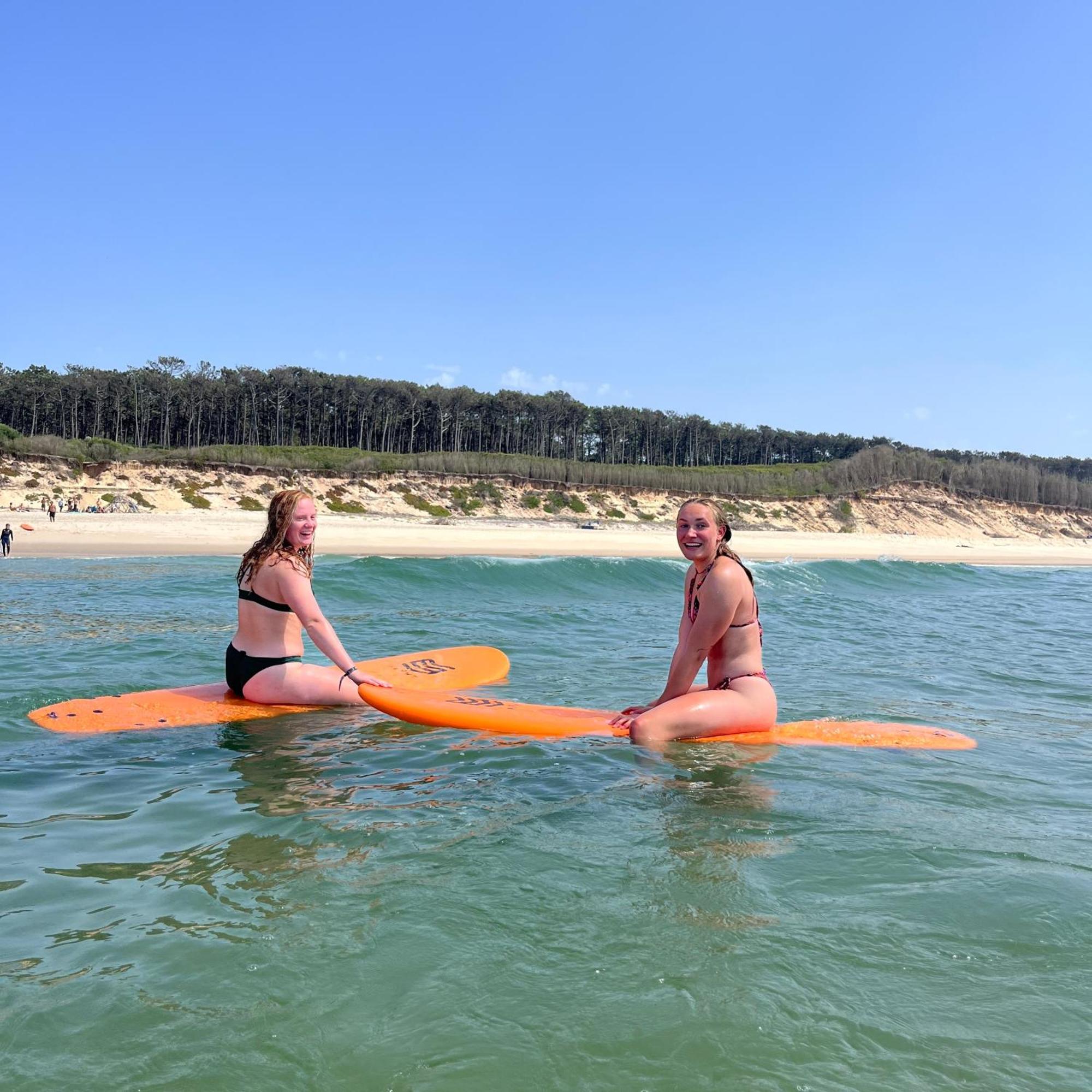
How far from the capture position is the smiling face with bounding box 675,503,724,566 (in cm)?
499

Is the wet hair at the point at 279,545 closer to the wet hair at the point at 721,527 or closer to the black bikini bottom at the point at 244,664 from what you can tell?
the black bikini bottom at the point at 244,664

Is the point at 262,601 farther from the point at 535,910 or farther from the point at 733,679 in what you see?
the point at 535,910

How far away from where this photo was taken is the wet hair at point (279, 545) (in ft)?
18.2

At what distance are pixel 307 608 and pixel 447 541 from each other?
76.7 ft

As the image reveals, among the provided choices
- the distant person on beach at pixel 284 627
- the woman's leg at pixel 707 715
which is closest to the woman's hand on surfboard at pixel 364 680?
the distant person on beach at pixel 284 627

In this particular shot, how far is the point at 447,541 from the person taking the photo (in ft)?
94.5

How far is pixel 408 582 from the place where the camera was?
17.1m

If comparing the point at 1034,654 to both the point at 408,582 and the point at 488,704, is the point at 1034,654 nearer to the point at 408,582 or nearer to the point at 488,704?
the point at 488,704

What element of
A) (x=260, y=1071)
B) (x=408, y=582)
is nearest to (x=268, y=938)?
(x=260, y=1071)

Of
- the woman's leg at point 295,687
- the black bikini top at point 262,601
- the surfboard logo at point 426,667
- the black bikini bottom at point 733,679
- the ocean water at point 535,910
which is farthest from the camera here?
the surfboard logo at point 426,667

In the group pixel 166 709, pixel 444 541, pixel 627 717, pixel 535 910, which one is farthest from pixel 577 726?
pixel 444 541

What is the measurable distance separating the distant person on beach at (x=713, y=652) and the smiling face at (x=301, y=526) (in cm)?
239

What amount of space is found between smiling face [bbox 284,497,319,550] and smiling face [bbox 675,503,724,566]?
237 cm

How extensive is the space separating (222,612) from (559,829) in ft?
29.5
